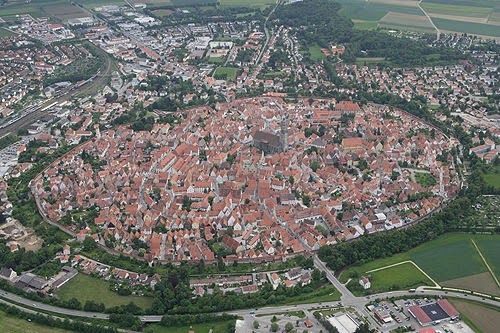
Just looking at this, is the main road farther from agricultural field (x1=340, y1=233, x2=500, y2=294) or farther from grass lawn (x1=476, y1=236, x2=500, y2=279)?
grass lawn (x1=476, y1=236, x2=500, y2=279)

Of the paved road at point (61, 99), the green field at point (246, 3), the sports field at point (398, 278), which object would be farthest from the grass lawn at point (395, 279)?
the green field at point (246, 3)

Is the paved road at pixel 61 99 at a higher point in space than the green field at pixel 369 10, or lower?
lower

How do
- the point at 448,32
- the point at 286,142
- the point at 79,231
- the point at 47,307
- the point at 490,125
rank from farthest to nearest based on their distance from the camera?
the point at 448,32 → the point at 490,125 → the point at 286,142 → the point at 79,231 → the point at 47,307

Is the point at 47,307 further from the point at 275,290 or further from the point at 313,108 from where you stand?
the point at 313,108

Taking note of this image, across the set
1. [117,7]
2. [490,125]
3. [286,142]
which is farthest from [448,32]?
[117,7]

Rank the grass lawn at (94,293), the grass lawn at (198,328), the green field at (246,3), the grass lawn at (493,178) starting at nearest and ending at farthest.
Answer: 1. the grass lawn at (198,328)
2. the grass lawn at (94,293)
3. the grass lawn at (493,178)
4. the green field at (246,3)

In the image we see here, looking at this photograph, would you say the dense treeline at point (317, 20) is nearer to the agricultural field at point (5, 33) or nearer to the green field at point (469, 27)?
the green field at point (469, 27)

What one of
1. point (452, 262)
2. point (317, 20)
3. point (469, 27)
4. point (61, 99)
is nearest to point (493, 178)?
point (452, 262)
